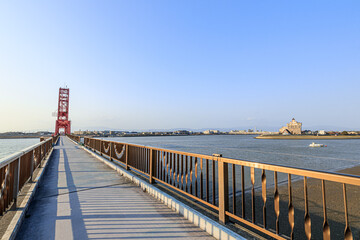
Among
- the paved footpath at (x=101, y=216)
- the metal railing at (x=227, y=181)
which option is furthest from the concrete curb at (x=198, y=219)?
the metal railing at (x=227, y=181)

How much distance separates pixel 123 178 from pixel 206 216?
160 inches

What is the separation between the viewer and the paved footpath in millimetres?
2930

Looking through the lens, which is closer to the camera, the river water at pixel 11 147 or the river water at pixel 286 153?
the river water at pixel 286 153

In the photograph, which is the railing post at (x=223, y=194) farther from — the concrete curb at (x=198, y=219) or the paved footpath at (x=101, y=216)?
the paved footpath at (x=101, y=216)

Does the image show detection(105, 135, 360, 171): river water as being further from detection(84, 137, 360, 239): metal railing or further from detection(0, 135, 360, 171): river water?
detection(84, 137, 360, 239): metal railing

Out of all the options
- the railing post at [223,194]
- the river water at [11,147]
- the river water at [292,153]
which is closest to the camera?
the railing post at [223,194]

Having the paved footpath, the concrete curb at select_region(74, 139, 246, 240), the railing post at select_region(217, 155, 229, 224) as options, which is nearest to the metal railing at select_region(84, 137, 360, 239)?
the railing post at select_region(217, 155, 229, 224)

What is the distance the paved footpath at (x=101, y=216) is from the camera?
9.61 ft

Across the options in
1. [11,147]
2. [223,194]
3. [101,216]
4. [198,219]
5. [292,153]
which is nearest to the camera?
[223,194]

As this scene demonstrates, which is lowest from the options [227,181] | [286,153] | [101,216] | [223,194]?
[286,153]

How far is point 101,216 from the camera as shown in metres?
3.55

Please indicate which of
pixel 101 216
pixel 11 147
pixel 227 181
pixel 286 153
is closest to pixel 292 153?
pixel 286 153

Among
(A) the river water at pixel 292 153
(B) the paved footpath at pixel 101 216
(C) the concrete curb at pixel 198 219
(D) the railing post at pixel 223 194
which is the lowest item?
(A) the river water at pixel 292 153

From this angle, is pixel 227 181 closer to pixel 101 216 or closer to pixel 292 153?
pixel 101 216
